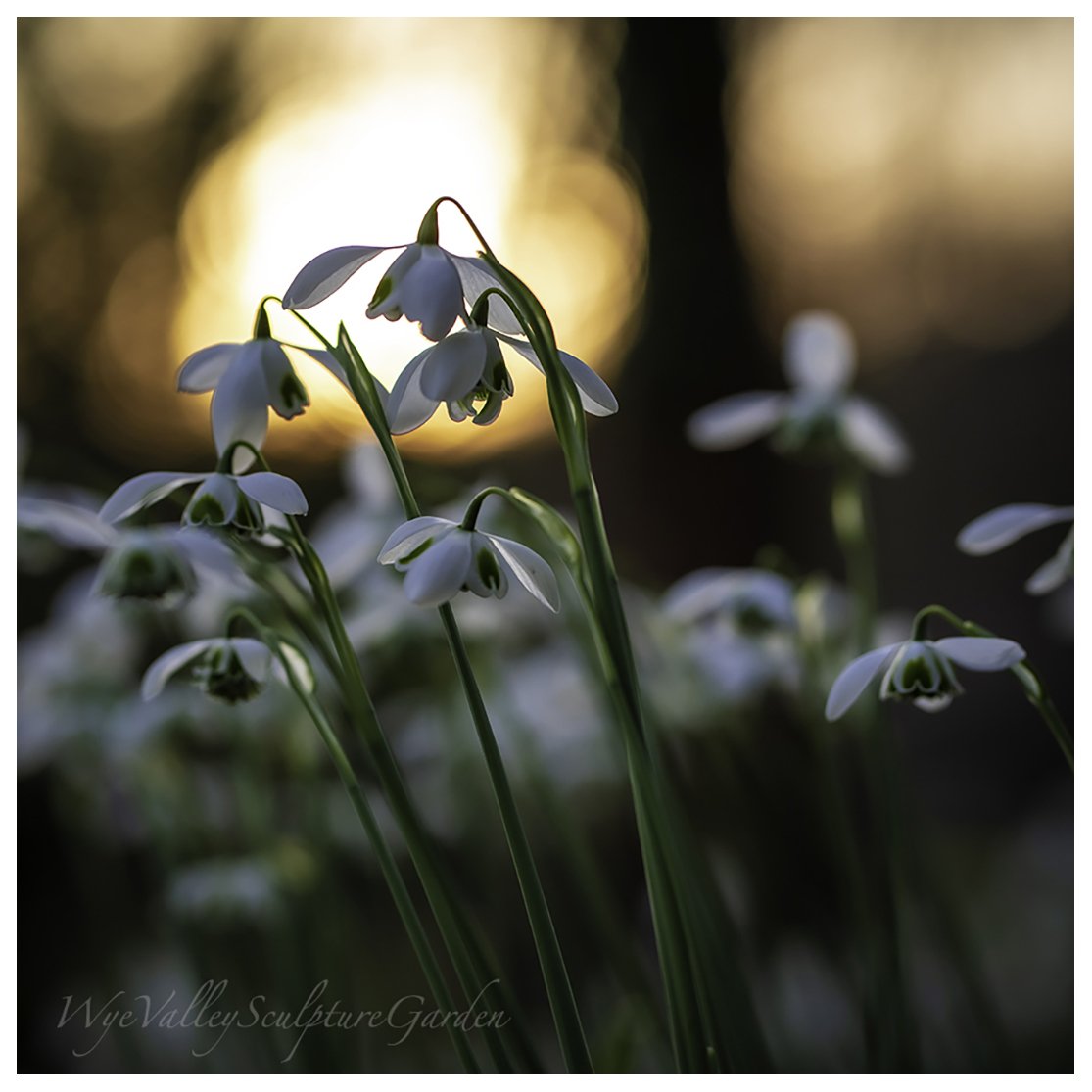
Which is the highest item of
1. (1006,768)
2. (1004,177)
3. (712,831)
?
(1004,177)

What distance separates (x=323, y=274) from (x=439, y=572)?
14 cm

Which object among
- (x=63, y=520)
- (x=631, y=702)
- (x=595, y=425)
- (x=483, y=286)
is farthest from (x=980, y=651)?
(x=595, y=425)

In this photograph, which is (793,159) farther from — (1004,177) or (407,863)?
(407,863)

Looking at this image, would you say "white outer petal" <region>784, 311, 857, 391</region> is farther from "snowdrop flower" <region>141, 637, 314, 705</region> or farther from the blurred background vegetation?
"snowdrop flower" <region>141, 637, 314, 705</region>

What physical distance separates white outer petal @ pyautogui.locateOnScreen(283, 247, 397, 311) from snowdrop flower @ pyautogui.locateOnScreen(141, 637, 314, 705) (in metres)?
0.18

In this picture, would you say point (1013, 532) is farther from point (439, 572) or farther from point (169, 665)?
point (169, 665)

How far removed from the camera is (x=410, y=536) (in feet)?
1.46

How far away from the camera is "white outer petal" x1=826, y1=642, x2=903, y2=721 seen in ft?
1.63

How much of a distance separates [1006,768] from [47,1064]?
1.88 metres

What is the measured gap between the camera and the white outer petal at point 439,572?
1.38 ft

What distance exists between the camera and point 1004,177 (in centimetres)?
136

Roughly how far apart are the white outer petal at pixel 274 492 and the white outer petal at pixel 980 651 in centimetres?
30

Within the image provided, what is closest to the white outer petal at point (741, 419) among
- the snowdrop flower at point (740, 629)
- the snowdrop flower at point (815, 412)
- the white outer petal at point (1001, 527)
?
the snowdrop flower at point (815, 412)
